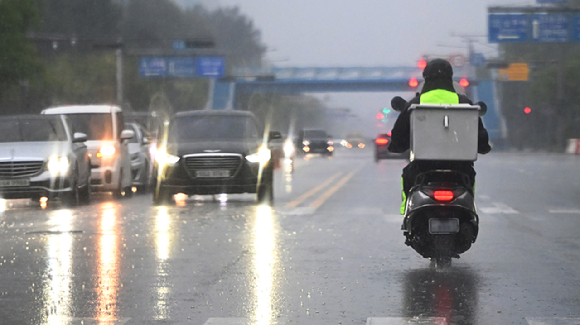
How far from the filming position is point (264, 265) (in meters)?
9.97

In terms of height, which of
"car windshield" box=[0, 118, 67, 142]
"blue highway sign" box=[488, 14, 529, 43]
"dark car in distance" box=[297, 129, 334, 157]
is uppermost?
"blue highway sign" box=[488, 14, 529, 43]

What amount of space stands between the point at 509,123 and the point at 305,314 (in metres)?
110

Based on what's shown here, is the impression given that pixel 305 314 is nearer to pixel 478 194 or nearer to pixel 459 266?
pixel 459 266

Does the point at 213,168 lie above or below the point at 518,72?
above

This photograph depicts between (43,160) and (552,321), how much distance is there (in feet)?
40.6

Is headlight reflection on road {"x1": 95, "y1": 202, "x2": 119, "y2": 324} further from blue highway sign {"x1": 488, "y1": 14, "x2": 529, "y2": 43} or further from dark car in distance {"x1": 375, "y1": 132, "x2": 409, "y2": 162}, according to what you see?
blue highway sign {"x1": 488, "y1": 14, "x2": 529, "y2": 43}

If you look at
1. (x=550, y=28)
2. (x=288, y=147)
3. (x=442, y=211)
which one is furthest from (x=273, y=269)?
(x=550, y=28)

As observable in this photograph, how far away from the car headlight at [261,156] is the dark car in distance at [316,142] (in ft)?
139

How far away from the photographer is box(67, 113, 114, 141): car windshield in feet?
73.4

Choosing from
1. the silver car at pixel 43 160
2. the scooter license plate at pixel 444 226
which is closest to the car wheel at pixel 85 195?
the silver car at pixel 43 160

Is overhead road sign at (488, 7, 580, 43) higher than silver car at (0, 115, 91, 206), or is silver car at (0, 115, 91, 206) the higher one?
overhead road sign at (488, 7, 580, 43)

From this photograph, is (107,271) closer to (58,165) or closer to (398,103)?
(398,103)

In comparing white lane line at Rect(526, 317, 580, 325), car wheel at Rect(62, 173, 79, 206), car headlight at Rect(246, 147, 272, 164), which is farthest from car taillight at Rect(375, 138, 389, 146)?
white lane line at Rect(526, 317, 580, 325)

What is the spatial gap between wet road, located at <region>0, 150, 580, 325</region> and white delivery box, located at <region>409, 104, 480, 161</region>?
101 centimetres
